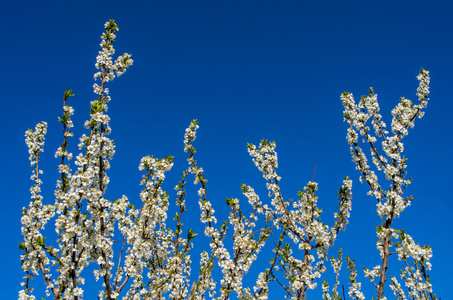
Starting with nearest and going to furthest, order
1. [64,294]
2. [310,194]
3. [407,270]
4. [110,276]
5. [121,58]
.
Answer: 1. [64,294]
2. [110,276]
3. [121,58]
4. [407,270]
5. [310,194]

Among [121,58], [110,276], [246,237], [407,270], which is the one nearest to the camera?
[110,276]

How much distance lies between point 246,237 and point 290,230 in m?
1.57

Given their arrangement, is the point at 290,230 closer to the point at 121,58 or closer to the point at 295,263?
the point at 295,263

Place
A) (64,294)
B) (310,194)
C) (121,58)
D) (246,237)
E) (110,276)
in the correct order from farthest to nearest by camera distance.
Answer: (310,194)
(246,237)
(121,58)
(110,276)
(64,294)

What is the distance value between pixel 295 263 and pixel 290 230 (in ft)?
2.90

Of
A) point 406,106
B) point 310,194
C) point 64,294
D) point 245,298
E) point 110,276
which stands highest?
point 406,106

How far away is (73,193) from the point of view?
5.05 metres

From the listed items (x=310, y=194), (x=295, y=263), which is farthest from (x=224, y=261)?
(x=310, y=194)

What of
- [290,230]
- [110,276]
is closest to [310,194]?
[290,230]

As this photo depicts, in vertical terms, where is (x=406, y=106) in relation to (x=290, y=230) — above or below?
above

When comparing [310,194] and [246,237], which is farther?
[310,194]

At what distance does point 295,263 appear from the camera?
779 centimetres

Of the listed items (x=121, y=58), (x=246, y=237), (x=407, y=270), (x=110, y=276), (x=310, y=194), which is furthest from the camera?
Answer: (x=310, y=194)

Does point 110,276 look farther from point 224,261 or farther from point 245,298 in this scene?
point 245,298
